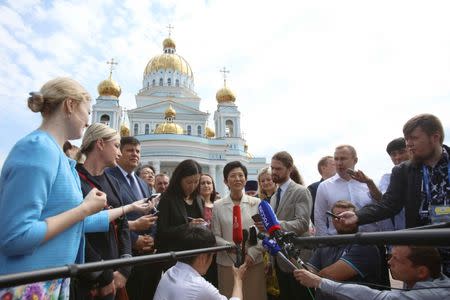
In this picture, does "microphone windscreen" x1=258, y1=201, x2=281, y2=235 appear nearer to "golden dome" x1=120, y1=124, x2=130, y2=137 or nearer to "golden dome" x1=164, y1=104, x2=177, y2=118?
"golden dome" x1=164, y1=104, x2=177, y2=118

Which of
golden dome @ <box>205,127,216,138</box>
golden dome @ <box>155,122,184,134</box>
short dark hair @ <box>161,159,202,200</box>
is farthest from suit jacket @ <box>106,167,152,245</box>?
golden dome @ <box>205,127,216,138</box>

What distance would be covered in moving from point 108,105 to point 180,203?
126ft

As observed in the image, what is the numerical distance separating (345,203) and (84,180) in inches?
97.9

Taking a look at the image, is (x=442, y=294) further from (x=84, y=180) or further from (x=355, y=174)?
(x=84, y=180)

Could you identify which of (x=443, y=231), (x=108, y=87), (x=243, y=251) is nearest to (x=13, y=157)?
(x=243, y=251)

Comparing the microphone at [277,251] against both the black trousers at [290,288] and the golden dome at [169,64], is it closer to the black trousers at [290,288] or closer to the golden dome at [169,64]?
the black trousers at [290,288]

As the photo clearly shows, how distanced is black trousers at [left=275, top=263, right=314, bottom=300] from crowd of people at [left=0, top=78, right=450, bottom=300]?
2 centimetres

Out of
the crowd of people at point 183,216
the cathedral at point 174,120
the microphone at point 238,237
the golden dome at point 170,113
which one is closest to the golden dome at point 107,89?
the cathedral at point 174,120

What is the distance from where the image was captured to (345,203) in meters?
3.47

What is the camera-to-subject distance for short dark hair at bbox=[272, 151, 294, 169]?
13.4ft

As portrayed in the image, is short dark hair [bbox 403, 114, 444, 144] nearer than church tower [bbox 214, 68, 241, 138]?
Yes

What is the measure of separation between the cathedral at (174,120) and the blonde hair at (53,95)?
30303mm

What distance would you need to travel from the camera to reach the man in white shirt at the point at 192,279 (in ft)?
7.40

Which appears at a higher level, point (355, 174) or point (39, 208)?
point (355, 174)
